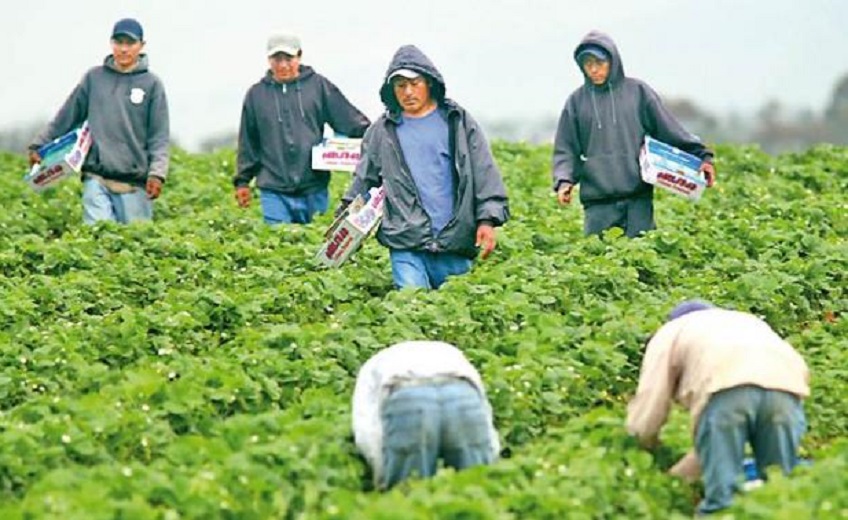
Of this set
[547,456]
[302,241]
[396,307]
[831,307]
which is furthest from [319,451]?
[302,241]

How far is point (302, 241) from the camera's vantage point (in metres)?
14.1

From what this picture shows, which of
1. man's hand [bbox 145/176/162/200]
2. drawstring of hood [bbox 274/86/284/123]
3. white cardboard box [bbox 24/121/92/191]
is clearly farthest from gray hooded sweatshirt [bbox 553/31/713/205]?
white cardboard box [bbox 24/121/92/191]

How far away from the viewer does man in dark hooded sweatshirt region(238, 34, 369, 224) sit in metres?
14.6

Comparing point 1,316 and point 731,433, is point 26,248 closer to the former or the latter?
point 1,316

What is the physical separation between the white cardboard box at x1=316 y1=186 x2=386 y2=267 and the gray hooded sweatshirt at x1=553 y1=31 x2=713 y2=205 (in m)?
1.75

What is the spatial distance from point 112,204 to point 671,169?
14.8 feet

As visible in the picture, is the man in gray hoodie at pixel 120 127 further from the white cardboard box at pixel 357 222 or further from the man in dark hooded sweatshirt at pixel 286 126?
the white cardboard box at pixel 357 222

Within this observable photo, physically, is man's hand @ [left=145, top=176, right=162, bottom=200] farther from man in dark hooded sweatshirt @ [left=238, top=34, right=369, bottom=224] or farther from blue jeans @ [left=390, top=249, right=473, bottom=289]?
blue jeans @ [left=390, top=249, right=473, bottom=289]

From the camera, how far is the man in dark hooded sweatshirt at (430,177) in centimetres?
1148

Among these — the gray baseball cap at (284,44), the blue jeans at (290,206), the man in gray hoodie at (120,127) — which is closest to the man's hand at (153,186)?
the man in gray hoodie at (120,127)

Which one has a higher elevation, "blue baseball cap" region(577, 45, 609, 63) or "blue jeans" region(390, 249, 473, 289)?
"blue baseball cap" region(577, 45, 609, 63)

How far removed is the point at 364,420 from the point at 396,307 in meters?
2.58

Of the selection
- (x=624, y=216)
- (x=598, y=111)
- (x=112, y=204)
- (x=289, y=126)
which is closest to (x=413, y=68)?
(x=598, y=111)

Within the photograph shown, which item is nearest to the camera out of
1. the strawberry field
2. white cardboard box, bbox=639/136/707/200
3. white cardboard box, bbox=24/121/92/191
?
the strawberry field
